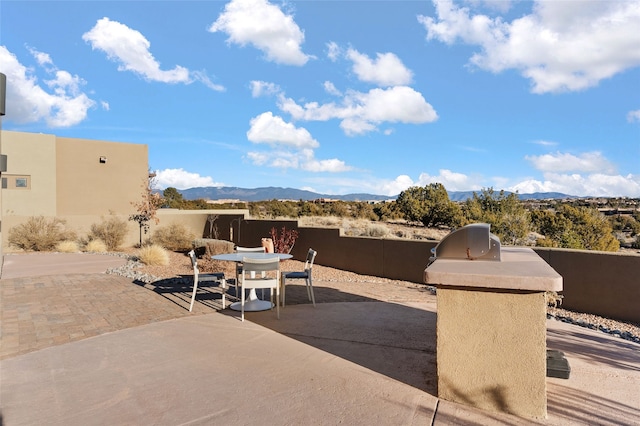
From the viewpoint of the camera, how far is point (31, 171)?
22.7 metres

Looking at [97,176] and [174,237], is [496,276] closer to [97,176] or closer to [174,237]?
[174,237]

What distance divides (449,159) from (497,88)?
41.0 feet

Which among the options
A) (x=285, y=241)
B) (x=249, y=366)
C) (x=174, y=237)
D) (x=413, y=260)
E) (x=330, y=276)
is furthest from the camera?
(x=174, y=237)

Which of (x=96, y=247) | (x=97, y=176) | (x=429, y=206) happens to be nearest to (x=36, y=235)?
(x=96, y=247)

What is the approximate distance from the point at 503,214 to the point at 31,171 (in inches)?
950

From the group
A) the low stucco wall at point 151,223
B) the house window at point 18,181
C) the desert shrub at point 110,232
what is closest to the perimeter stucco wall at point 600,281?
the low stucco wall at point 151,223

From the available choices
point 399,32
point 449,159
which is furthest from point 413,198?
point 399,32

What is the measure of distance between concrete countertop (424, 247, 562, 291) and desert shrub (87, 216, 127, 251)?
18405 mm

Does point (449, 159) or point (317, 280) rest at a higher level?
point (449, 159)

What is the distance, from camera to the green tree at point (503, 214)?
14242 mm

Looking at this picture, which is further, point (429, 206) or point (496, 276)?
point (429, 206)

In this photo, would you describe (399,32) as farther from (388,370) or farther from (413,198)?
(413,198)

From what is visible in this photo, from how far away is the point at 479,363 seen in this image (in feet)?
11.0

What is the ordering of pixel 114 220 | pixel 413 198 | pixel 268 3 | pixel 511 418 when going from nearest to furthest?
pixel 511 418, pixel 268 3, pixel 114 220, pixel 413 198
